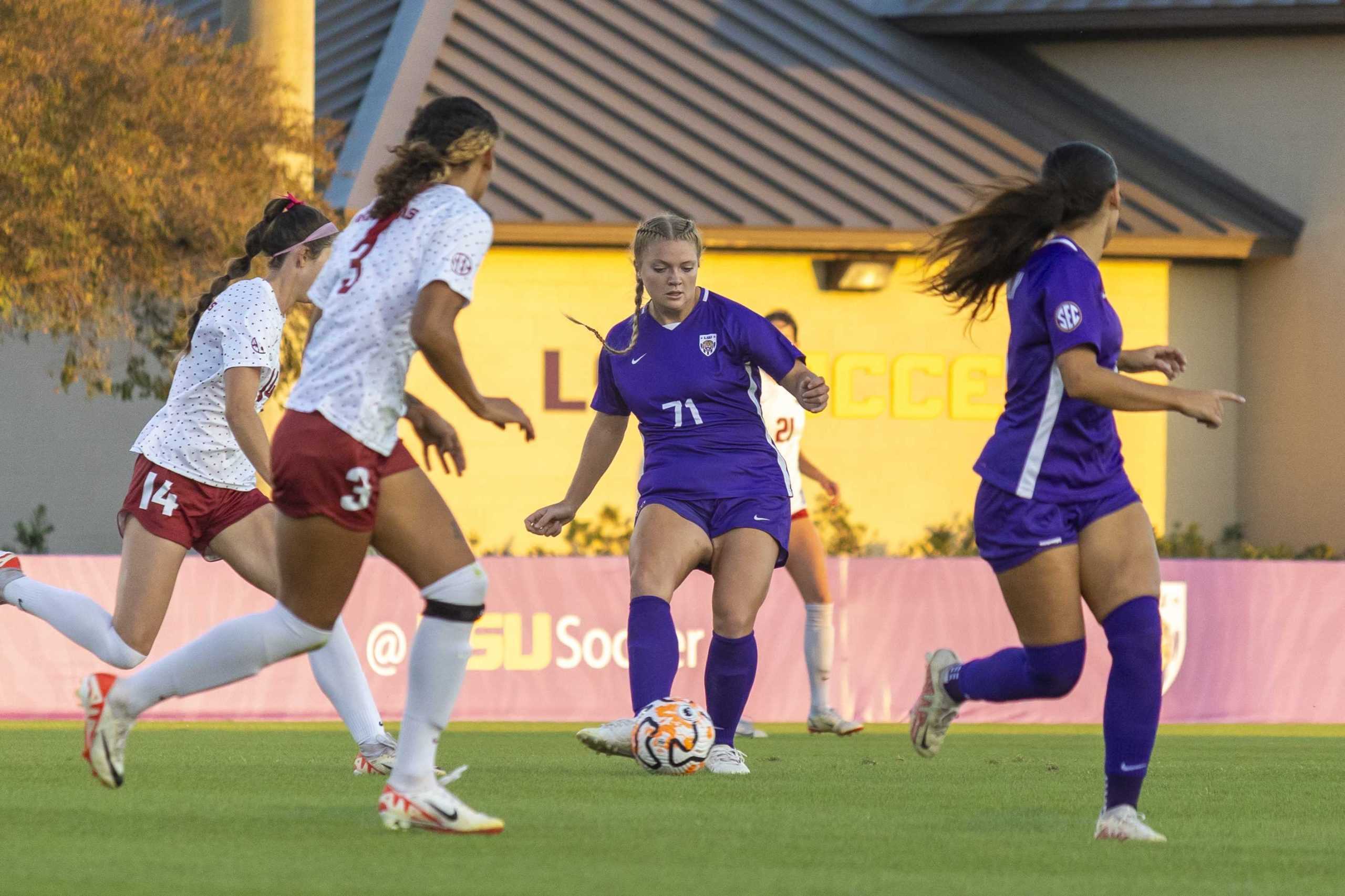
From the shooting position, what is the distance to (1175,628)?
1407cm

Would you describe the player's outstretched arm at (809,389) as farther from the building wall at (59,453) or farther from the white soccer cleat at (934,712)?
the building wall at (59,453)

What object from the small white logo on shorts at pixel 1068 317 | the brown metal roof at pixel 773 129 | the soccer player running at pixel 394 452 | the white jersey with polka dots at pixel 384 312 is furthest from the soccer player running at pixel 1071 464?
the brown metal roof at pixel 773 129

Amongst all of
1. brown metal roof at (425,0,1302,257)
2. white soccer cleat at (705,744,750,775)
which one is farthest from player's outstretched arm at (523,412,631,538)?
brown metal roof at (425,0,1302,257)

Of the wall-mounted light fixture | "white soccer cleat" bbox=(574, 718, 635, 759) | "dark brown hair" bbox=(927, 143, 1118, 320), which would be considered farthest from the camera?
the wall-mounted light fixture

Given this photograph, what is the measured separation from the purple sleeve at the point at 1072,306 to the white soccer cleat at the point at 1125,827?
130cm

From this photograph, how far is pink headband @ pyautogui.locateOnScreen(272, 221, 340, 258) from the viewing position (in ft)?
24.4

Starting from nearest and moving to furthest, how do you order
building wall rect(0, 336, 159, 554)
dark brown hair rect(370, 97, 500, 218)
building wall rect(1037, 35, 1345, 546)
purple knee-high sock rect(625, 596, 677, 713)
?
dark brown hair rect(370, 97, 500, 218) → purple knee-high sock rect(625, 596, 677, 713) → building wall rect(0, 336, 159, 554) → building wall rect(1037, 35, 1345, 546)

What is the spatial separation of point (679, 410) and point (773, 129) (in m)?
12.4

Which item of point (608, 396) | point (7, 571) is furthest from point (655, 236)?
point (7, 571)

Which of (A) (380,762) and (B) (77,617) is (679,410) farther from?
(B) (77,617)

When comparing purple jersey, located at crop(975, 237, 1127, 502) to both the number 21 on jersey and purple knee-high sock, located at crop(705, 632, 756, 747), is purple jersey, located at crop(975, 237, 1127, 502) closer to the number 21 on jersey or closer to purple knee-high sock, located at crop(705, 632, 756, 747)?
the number 21 on jersey

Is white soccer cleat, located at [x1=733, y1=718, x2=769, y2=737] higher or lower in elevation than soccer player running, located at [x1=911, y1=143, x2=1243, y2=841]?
lower

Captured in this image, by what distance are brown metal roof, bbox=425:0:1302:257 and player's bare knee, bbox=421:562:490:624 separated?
13.4m

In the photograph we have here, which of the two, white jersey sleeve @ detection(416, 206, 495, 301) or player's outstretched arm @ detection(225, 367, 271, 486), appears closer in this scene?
white jersey sleeve @ detection(416, 206, 495, 301)
